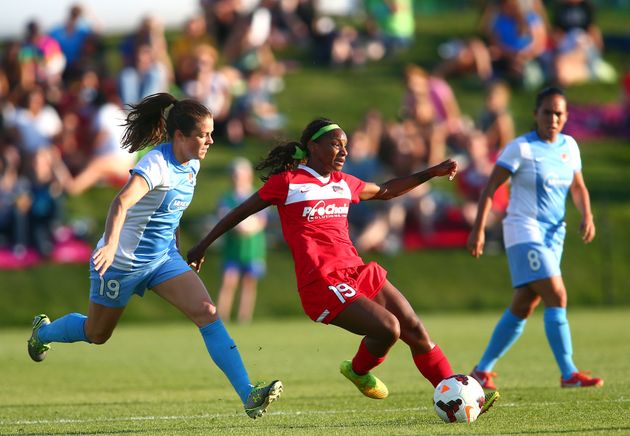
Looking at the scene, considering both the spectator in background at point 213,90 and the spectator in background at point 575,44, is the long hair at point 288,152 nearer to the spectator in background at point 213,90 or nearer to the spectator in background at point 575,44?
the spectator in background at point 213,90

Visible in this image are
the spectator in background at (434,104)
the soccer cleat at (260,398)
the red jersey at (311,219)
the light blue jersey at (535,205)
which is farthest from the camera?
the spectator in background at (434,104)

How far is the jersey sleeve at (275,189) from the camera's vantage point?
7762 mm

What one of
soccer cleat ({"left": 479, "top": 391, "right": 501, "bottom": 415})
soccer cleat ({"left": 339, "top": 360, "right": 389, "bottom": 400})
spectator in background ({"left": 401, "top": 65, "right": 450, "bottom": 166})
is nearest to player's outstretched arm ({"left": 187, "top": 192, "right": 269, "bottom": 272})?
soccer cleat ({"left": 339, "top": 360, "right": 389, "bottom": 400})

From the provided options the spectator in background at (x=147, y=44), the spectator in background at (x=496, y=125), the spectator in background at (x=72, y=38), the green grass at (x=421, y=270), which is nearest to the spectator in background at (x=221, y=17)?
the spectator in background at (x=147, y=44)

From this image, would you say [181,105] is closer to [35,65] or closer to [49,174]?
[49,174]

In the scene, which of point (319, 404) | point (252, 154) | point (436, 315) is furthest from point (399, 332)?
point (252, 154)

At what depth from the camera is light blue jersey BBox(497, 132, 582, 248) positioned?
9.34 meters

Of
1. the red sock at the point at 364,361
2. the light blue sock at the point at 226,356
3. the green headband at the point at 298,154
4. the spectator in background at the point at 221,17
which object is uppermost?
the spectator in background at the point at 221,17

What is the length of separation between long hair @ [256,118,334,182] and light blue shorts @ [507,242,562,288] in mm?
2167

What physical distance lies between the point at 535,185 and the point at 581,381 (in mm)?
1562

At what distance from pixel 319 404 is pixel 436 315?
987 centimetres

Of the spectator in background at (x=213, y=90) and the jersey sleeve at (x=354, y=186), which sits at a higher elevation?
the jersey sleeve at (x=354, y=186)

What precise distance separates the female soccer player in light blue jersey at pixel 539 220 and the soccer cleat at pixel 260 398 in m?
2.63

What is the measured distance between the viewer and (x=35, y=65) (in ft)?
69.7
